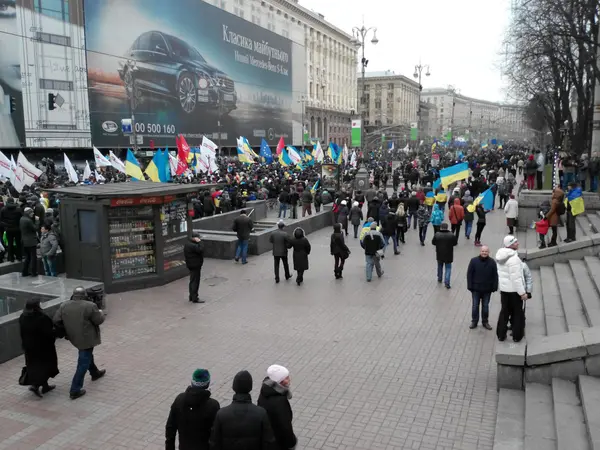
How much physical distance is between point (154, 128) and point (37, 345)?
42.1 meters

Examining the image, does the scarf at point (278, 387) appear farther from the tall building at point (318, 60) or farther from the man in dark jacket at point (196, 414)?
the tall building at point (318, 60)

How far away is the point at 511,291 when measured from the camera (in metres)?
8.25

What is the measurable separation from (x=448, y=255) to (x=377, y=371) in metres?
4.86

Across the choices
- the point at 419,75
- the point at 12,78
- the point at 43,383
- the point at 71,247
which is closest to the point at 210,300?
the point at 71,247

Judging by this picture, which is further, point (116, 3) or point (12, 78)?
point (116, 3)

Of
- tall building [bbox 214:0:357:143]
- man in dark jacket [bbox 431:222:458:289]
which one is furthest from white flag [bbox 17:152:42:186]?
tall building [bbox 214:0:357:143]

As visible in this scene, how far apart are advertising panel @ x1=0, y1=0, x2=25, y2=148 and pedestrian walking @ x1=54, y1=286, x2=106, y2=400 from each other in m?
31.5

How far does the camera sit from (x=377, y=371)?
8.05m

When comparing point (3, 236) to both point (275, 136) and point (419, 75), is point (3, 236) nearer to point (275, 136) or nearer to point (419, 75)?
point (419, 75)

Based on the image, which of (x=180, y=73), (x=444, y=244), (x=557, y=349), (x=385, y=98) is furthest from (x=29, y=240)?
(x=385, y=98)

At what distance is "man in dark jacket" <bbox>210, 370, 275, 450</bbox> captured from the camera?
405 centimetres

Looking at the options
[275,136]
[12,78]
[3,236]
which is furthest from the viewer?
[275,136]

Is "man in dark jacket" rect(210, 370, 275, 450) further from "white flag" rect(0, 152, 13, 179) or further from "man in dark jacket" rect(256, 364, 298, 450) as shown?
"white flag" rect(0, 152, 13, 179)

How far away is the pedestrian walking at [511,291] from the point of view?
26.8ft
